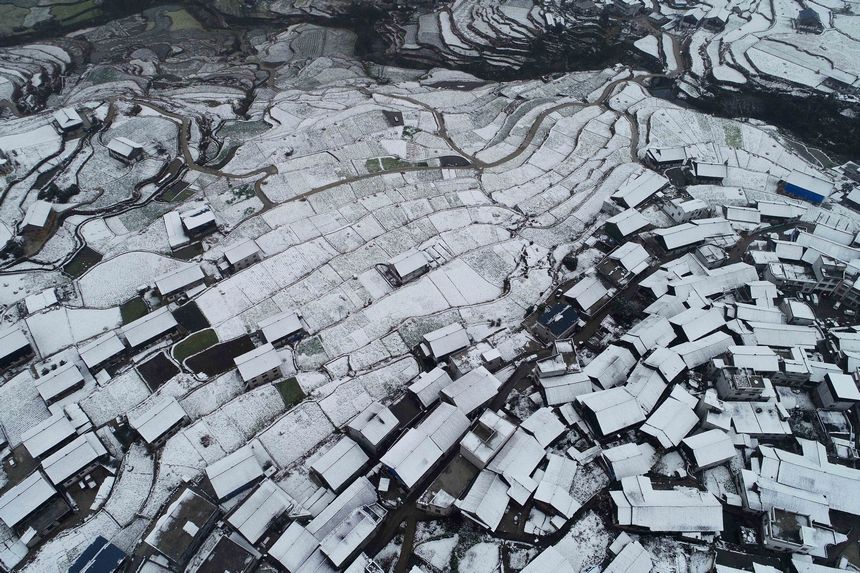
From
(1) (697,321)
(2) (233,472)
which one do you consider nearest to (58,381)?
(2) (233,472)

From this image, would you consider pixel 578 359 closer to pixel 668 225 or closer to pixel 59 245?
pixel 668 225

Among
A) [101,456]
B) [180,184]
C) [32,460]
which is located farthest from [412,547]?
[180,184]

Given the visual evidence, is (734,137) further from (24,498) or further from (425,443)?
(24,498)

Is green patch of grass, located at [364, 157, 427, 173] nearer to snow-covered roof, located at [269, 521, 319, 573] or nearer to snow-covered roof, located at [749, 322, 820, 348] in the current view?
snow-covered roof, located at [749, 322, 820, 348]

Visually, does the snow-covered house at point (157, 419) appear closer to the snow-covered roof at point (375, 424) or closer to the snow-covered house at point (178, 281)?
the snow-covered house at point (178, 281)

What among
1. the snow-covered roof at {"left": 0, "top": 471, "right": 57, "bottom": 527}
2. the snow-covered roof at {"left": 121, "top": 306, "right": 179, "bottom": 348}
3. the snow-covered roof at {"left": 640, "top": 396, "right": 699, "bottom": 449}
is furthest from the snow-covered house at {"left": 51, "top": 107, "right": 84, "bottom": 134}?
the snow-covered roof at {"left": 640, "top": 396, "right": 699, "bottom": 449}
